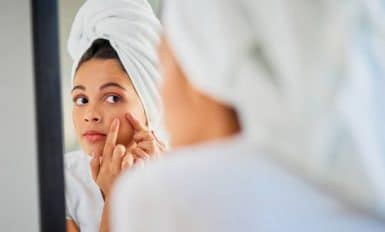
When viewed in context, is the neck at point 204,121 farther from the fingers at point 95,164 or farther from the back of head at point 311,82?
the fingers at point 95,164

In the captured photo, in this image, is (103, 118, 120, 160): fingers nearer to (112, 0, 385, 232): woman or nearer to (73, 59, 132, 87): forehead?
(73, 59, 132, 87): forehead

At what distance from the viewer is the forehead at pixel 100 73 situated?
127cm

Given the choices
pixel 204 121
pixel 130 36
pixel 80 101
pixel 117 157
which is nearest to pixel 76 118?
pixel 80 101

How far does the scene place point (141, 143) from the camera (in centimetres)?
128

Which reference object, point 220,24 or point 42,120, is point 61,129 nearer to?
point 42,120

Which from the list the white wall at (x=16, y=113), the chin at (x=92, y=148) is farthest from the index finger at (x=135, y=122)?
the white wall at (x=16, y=113)

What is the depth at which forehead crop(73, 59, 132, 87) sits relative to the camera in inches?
50.0

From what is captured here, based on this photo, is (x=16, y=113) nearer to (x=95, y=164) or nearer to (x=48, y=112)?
(x=48, y=112)

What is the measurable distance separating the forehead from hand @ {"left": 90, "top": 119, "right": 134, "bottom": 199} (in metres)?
0.11

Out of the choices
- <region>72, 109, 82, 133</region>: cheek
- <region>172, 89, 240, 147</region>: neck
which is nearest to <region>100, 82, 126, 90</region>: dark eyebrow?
<region>72, 109, 82, 133</region>: cheek

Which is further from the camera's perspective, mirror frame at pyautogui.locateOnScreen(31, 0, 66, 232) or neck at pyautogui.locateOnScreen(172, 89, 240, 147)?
mirror frame at pyautogui.locateOnScreen(31, 0, 66, 232)

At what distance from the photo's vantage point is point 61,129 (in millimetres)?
1315

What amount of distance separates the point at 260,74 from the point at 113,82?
0.99 metres

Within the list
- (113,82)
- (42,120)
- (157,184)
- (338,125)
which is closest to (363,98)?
(338,125)
